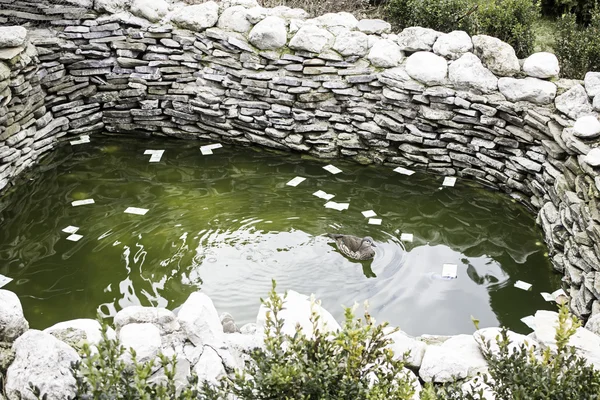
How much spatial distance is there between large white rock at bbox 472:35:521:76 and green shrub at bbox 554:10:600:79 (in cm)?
63

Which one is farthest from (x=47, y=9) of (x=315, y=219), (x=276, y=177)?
(x=315, y=219)

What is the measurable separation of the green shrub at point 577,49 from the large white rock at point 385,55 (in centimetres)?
153

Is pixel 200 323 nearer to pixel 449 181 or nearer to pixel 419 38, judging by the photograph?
pixel 449 181

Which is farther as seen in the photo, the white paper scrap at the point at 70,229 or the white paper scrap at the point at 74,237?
the white paper scrap at the point at 70,229

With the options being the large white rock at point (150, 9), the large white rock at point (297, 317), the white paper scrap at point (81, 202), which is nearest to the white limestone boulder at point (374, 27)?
the large white rock at point (150, 9)

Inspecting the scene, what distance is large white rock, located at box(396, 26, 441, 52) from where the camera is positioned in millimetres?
5969

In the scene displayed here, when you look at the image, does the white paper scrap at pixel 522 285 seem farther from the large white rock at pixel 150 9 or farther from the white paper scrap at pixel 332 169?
the large white rock at pixel 150 9

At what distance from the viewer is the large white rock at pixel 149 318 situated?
3.27m

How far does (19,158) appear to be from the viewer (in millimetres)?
5965

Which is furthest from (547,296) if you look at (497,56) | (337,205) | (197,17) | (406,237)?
(197,17)

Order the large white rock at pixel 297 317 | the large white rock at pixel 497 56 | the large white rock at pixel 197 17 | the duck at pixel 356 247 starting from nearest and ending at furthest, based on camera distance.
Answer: the large white rock at pixel 297 317 → the duck at pixel 356 247 → the large white rock at pixel 497 56 → the large white rock at pixel 197 17

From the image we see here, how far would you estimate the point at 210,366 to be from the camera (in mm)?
3016

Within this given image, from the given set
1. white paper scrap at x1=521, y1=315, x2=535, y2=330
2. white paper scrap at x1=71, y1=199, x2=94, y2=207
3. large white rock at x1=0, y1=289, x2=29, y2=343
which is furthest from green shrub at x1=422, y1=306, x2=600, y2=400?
white paper scrap at x1=71, y1=199, x2=94, y2=207

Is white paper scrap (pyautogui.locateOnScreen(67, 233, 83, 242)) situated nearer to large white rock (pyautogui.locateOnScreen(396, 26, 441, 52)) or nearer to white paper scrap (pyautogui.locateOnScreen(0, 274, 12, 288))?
white paper scrap (pyautogui.locateOnScreen(0, 274, 12, 288))
